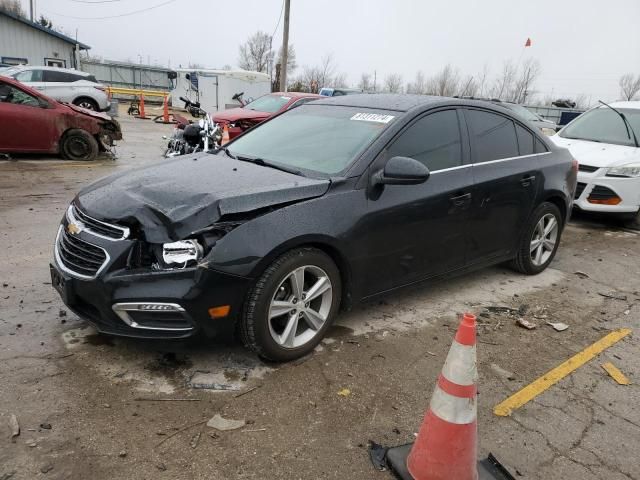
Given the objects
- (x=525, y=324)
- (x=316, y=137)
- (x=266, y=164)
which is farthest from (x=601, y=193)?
(x=266, y=164)

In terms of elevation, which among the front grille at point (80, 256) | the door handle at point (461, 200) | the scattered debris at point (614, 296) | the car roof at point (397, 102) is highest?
the car roof at point (397, 102)

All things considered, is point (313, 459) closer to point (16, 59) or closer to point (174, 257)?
point (174, 257)

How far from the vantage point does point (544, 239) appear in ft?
16.8

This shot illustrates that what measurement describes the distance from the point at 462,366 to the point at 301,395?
1.06 m

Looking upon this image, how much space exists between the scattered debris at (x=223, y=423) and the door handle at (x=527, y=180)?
10.7 ft

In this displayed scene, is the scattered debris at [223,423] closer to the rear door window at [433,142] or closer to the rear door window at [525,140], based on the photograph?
the rear door window at [433,142]

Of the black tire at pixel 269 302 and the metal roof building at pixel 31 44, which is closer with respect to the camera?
the black tire at pixel 269 302

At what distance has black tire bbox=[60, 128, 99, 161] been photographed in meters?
10.0

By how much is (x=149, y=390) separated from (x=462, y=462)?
5.61 ft

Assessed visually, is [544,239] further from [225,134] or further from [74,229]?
[225,134]

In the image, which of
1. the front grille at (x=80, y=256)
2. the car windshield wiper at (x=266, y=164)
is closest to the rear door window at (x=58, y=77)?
the car windshield wiper at (x=266, y=164)

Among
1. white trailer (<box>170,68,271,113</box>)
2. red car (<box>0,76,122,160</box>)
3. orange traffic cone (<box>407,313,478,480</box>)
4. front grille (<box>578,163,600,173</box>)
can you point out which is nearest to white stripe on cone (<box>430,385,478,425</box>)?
orange traffic cone (<box>407,313,478,480</box>)

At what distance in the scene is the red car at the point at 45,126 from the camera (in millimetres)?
9148

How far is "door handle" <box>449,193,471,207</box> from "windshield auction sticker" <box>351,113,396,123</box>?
776 millimetres
